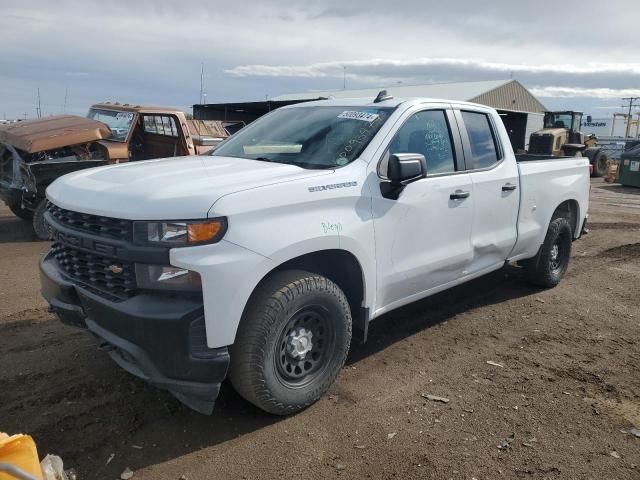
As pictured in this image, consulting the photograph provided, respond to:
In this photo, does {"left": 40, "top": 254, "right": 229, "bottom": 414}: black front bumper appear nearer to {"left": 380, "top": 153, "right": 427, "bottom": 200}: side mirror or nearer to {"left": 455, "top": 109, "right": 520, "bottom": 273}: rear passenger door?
{"left": 380, "top": 153, "right": 427, "bottom": 200}: side mirror

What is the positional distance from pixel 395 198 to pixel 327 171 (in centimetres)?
54

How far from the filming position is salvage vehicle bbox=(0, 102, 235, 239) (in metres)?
8.16

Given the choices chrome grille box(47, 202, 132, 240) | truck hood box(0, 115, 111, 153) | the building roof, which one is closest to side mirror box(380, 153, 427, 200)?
chrome grille box(47, 202, 132, 240)

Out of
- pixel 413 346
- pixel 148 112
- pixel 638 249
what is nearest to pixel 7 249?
pixel 148 112

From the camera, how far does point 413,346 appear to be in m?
4.42

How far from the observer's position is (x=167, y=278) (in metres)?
2.73

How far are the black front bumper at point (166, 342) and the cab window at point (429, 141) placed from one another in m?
1.71

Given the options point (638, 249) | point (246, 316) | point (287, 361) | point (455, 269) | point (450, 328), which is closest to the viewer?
point (246, 316)

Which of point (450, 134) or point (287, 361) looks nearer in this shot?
point (287, 361)

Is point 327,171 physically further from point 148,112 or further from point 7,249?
point 148,112

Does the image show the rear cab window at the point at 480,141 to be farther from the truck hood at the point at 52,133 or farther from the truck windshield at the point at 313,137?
the truck hood at the point at 52,133

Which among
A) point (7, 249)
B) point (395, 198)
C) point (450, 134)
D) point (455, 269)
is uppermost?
point (450, 134)

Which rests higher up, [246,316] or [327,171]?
[327,171]

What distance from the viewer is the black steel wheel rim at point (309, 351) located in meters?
3.18
